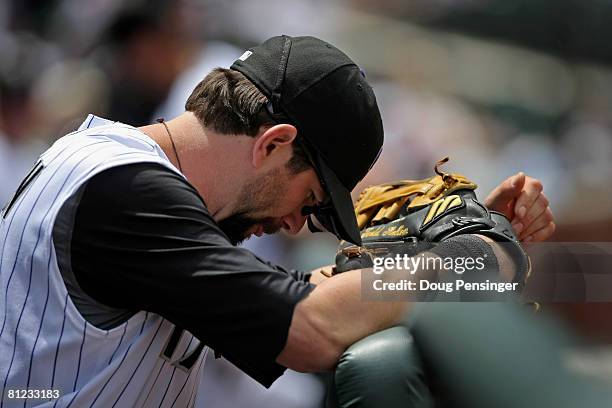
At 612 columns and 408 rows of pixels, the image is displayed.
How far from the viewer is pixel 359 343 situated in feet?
4.80

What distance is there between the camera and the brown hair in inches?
64.9

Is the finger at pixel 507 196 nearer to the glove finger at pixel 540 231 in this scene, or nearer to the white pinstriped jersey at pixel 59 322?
the glove finger at pixel 540 231

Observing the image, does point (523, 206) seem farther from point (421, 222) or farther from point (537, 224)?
point (421, 222)

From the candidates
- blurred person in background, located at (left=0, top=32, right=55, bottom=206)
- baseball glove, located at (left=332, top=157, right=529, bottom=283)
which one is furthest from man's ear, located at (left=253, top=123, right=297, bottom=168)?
blurred person in background, located at (left=0, top=32, right=55, bottom=206)

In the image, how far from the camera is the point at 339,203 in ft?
5.57

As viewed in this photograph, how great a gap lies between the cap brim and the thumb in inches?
18.4

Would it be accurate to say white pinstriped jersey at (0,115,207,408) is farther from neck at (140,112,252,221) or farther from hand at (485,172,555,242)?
hand at (485,172,555,242)

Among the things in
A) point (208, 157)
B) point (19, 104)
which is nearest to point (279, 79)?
point (208, 157)

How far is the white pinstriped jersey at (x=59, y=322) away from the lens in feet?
4.71

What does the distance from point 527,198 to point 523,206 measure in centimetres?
3

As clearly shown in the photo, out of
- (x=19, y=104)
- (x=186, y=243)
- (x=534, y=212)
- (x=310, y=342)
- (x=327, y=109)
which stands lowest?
(x=19, y=104)

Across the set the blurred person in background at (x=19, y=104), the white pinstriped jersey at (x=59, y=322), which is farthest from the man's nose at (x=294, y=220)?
the blurred person in background at (x=19, y=104)

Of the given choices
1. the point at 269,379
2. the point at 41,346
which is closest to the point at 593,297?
the point at 269,379

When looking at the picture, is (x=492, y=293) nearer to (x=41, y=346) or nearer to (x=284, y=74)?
(x=284, y=74)
